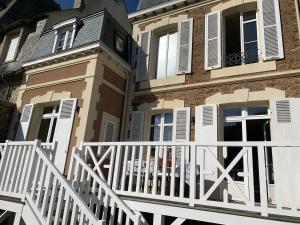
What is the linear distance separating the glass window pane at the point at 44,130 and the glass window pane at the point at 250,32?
649cm

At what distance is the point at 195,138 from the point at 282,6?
414 centimetres

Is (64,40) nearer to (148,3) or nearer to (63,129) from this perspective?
(148,3)

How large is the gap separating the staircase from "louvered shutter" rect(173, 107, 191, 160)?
8.96 ft

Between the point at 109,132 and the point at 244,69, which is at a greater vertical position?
the point at 244,69

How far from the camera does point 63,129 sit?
7.52m

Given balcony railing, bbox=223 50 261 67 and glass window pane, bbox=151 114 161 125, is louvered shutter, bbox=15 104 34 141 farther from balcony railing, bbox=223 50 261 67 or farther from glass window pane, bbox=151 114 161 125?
balcony railing, bbox=223 50 261 67

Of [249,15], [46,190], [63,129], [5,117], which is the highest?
[249,15]

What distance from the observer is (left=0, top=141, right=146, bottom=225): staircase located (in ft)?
13.7

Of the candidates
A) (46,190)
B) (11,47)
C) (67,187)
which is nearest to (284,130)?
(67,187)

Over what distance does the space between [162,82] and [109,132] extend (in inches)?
86.5

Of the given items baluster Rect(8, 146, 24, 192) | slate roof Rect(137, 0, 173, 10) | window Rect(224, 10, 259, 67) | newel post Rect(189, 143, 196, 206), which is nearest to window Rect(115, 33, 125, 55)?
slate roof Rect(137, 0, 173, 10)

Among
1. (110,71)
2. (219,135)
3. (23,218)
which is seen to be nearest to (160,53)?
(110,71)

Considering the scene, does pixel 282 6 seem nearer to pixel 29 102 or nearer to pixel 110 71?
pixel 110 71

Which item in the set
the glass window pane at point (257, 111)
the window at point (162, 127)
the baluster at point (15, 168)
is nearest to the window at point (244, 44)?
the glass window pane at point (257, 111)
